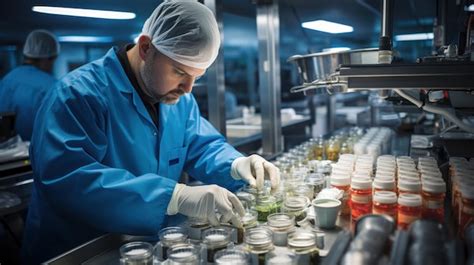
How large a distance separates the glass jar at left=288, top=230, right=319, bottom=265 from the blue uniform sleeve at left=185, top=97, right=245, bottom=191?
73cm

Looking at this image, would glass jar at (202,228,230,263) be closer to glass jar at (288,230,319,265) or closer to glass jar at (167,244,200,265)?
glass jar at (167,244,200,265)

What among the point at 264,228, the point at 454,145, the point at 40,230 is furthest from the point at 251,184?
the point at 454,145

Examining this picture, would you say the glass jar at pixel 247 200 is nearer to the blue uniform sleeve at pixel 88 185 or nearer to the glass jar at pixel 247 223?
the glass jar at pixel 247 223

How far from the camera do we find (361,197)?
1.24m

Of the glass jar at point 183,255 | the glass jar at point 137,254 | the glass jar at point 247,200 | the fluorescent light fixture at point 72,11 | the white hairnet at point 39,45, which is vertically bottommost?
the glass jar at point 137,254

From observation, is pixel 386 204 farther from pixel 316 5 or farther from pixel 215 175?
pixel 316 5

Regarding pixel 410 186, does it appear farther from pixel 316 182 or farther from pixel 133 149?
pixel 133 149

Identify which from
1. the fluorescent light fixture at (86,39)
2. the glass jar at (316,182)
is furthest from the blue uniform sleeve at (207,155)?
the fluorescent light fixture at (86,39)

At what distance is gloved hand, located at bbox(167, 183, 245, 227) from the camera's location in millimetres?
1212

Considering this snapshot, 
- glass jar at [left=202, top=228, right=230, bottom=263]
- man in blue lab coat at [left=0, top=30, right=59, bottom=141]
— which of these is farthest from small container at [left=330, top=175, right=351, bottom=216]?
man in blue lab coat at [left=0, top=30, right=59, bottom=141]

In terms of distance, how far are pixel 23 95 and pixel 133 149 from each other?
2534mm

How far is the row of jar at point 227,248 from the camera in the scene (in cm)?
97

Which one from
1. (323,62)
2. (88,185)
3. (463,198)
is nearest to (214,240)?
(88,185)

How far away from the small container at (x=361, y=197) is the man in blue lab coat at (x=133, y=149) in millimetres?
375
